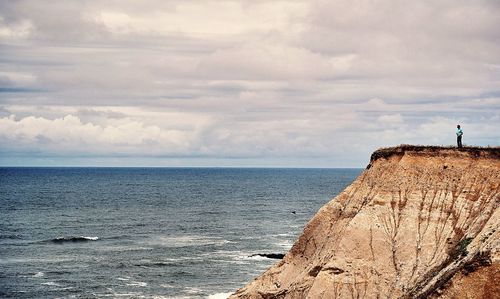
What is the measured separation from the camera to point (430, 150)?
58125 mm

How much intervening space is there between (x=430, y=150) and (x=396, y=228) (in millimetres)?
7967

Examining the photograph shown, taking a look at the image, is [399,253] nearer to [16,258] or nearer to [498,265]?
[498,265]

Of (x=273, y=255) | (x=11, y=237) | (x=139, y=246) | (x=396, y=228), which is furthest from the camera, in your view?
(x=11, y=237)

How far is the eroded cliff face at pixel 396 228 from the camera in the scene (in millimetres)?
51000

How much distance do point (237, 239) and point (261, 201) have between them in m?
73.8

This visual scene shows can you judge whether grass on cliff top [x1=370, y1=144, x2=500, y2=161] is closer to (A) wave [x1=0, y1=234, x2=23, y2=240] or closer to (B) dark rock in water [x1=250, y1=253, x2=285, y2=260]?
(B) dark rock in water [x1=250, y1=253, x2=285, y2=260]

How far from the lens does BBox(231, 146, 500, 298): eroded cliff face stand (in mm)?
51000

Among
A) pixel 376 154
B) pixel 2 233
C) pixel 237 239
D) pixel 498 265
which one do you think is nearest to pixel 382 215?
pixel 376 154

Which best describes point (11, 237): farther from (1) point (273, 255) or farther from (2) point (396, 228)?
(2) point (396, 228)

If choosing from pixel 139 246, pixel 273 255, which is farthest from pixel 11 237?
pixel 273 255

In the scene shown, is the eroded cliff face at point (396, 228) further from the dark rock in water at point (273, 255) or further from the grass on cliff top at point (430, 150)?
the dark rock in water at point (273, 255)

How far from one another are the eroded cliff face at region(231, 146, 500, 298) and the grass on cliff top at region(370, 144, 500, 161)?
0.08 m

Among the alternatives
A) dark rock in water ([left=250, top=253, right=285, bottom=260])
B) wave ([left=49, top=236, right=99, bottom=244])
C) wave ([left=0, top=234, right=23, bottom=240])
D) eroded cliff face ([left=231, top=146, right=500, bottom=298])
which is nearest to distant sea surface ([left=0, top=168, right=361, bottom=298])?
wave ([left=49, top=236, right=99, bottom=244])

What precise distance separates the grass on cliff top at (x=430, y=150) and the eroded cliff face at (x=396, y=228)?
8cm
